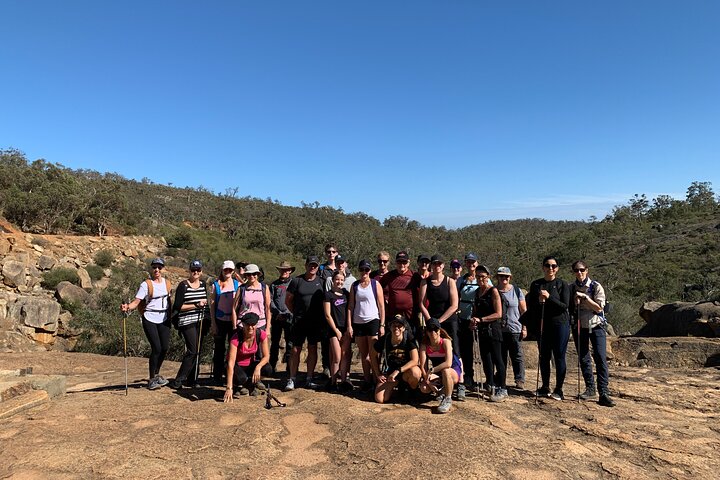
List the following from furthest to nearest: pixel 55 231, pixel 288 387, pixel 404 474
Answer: pixel 55 231 → pixel 288 387 → pixel 404 474

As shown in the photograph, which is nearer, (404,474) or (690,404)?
(404,474)

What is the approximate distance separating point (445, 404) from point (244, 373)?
2.35m

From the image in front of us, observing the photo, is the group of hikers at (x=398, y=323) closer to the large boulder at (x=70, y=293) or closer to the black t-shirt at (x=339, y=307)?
the black t-shirt at (x=339, y=307)

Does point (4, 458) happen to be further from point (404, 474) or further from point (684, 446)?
point (684, 446)

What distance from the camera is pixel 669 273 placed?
2473cm

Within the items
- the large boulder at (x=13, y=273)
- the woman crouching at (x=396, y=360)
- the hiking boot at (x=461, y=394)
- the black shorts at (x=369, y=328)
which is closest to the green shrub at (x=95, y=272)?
the large boulder at (x=13, y=273)

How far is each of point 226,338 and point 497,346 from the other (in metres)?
3.32

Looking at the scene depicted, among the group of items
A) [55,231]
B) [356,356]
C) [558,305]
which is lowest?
[356,356]

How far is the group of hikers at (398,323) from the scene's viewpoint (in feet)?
16.8

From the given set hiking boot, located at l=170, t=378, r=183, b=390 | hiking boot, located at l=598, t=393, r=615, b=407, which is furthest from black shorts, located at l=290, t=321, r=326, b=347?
hiking boot, located at l=598, t=393, r=615, b=407

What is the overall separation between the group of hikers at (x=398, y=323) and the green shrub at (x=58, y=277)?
11.3m

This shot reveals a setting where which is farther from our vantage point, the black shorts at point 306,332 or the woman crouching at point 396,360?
the black shorts at point 306,332

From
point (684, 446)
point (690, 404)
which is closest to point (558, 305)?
point (684, 446)

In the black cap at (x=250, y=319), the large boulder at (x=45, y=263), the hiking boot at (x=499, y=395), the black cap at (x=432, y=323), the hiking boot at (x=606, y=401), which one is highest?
the large boulder at (x=45, y=263)
